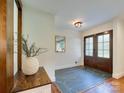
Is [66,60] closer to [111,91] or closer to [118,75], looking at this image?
[118,75]

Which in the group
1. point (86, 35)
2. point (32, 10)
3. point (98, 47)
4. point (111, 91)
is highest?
point (32, 10)

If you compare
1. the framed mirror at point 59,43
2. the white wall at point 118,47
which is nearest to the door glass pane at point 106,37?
the white wall at point 118,47

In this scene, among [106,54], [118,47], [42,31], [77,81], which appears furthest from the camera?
[106,54]

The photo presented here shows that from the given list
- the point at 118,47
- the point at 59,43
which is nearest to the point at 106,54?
the point at 118,47

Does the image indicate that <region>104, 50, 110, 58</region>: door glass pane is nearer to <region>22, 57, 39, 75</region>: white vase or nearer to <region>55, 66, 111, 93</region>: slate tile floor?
<region>55, 66, 111, 93</region>: slate tile floor

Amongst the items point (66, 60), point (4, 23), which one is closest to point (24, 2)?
point (4, 23)

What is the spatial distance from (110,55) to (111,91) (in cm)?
191

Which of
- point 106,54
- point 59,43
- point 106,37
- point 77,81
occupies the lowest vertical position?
point 77,81

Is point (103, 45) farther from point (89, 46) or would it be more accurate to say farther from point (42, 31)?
point (42, 31)

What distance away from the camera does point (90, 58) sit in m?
5.04

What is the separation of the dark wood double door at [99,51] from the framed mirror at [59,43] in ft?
4.97

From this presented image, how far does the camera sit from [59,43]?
483cm

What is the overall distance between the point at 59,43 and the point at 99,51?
2.14m

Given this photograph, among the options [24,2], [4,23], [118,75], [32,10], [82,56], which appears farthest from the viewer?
[82,56]
